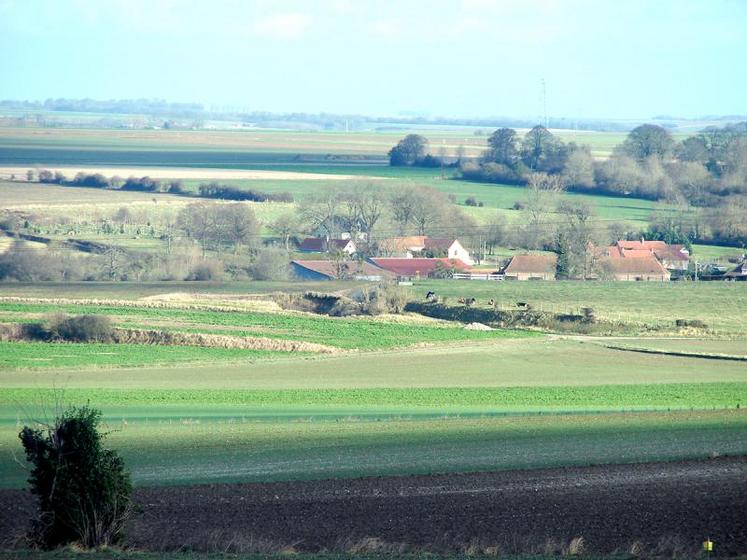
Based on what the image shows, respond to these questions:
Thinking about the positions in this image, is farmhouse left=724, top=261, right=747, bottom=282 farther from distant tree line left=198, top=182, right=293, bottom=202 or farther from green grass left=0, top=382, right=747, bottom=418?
distant tree line left=198, top=182, right=293, bottom=202

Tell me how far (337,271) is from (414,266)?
5.13 m

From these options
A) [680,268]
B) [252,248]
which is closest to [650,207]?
[680,268]

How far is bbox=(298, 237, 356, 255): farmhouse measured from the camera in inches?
2880

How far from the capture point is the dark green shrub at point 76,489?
14.1m

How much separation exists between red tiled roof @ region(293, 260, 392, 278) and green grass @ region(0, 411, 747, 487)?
37697 millimetres

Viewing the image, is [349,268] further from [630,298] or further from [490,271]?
[630,298]

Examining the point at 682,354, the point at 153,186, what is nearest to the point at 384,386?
the point at 682,354

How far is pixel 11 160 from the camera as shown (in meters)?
127

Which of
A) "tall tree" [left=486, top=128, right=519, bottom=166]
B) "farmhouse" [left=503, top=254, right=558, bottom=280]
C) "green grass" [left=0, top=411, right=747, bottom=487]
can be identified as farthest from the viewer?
"tall tree" [left=486, top=128, right=519, bottom=166]

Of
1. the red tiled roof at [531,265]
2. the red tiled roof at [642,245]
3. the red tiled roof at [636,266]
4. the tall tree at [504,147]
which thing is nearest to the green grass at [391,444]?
the red tiled roof at [531,265]

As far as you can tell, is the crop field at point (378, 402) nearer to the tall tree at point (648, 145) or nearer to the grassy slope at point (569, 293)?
the grassy slope at point (569, 293)

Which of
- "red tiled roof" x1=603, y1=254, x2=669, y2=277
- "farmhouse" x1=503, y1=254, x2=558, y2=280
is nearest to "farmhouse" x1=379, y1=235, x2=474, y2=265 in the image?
"farmhouse" x1=503, y1=254, x2=558, y2=280

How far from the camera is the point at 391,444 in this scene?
71.4ft

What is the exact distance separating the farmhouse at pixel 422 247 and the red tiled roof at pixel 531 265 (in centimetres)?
528
